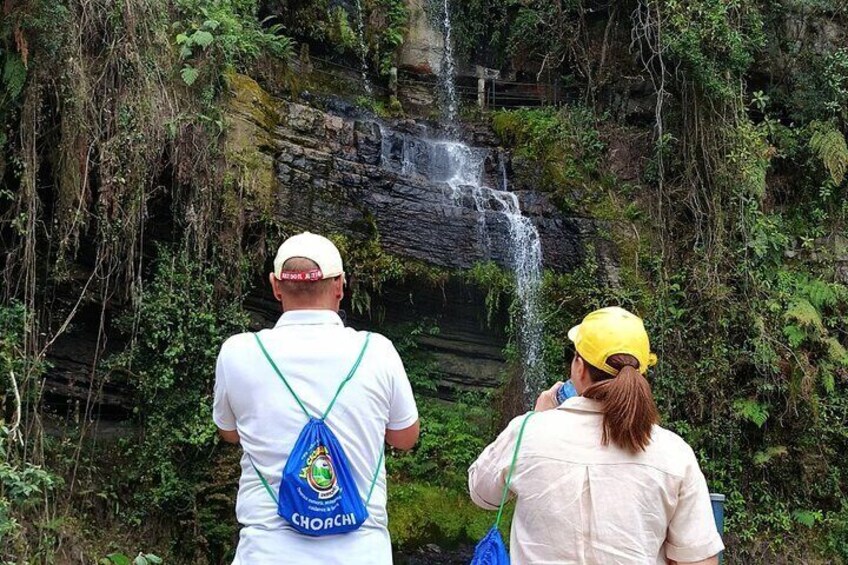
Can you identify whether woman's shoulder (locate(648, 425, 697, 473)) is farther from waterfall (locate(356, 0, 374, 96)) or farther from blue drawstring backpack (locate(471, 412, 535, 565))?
waterfall (locate(356, 0, 374, 96))

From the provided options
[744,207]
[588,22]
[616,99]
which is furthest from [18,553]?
[588,22]

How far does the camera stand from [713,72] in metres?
9.42

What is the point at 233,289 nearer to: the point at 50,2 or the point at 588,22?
the point at 50,2

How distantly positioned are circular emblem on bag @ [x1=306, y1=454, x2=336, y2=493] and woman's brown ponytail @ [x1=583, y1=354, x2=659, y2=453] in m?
0.78

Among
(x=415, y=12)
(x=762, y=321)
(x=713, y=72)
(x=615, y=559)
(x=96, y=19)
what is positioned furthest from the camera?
(x=415, y=12)

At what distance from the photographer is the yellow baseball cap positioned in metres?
2.16

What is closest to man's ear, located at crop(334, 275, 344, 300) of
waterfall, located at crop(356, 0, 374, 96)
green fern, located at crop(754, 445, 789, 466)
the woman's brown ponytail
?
the woman's brown ponytail

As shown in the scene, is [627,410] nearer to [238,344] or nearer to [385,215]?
[238,344]

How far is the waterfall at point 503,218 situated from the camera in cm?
903

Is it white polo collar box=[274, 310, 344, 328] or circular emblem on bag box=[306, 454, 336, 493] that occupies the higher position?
white polo collar box=[274, 310, 344, 328]

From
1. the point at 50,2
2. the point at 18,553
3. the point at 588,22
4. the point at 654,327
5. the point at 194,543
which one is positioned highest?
the point at 588,22

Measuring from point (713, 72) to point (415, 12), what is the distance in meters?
5.61

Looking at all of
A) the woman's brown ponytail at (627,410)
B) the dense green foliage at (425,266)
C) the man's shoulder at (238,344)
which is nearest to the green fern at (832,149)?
the dense green foliage at (425,266)

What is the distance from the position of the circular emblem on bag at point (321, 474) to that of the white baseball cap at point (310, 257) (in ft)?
1.80
